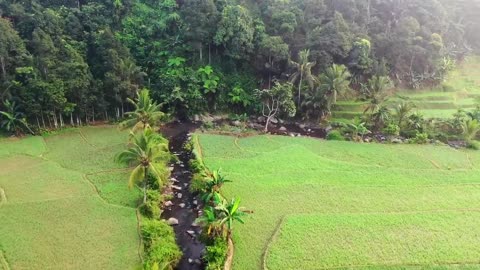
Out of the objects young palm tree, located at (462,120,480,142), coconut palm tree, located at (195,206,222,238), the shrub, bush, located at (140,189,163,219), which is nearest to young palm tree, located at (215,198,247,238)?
coconut palm tree, located at (195,206,222,238)

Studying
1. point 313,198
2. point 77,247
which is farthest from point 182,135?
point 77,247

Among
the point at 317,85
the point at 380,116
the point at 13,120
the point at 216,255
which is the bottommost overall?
the point at 216,255

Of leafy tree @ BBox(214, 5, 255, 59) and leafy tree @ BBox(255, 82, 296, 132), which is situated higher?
leafy tree @ BBox(214, 5, 255, 59)

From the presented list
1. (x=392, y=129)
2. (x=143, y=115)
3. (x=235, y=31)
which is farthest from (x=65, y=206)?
(x=392, y=129)

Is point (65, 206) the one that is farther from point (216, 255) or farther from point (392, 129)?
point (392, 129)

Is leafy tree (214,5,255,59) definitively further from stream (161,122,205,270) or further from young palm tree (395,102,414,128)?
young palm tree (395,102,414,128)

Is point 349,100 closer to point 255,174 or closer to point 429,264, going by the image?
point 255,174
